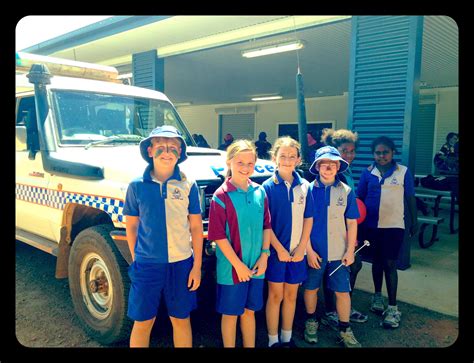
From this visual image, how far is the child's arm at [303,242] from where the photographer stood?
2.89 m

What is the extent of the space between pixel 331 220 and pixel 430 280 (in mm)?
2422

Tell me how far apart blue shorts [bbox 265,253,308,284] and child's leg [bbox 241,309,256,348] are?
0.30 meters

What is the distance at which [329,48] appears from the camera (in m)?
8.09

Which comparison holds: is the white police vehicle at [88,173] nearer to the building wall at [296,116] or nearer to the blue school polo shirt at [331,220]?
the blue school polo shirt at [331,220]

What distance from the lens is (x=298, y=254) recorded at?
2.89m

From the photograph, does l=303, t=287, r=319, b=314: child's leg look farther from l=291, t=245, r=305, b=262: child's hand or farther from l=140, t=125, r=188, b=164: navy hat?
l=140, t=125, r=188, b=164: navy hat

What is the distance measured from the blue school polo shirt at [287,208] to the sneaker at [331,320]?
3.47 feet

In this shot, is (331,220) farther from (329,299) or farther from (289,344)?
(289,344)

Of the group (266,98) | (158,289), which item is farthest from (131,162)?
(266,98)

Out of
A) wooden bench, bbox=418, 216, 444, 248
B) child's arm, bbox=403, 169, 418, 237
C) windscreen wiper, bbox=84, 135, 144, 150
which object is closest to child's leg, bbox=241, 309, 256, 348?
child's arm, bbox=403, 169, 418, 237

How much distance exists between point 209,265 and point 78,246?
4.07 ft

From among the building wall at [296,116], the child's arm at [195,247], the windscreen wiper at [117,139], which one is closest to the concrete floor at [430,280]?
the child's arm at [195,247]
